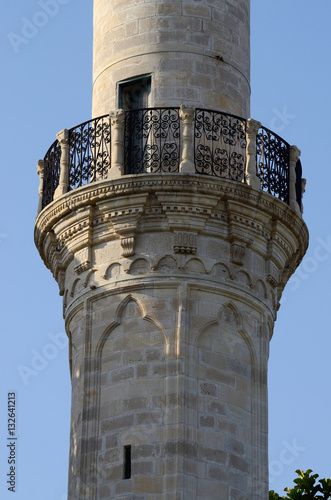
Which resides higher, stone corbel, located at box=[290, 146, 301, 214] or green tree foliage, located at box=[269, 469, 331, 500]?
stone corbel, located at box=[290, 146, 301, 214]

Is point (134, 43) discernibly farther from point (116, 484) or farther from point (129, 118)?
point (116, 484)

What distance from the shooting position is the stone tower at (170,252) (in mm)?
23969

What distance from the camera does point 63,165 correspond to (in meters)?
26.0

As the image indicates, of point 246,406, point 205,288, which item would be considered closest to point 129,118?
point 205,288

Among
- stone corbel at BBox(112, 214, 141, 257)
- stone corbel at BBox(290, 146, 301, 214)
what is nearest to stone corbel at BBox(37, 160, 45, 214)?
stone corbel at BBox(112, 214, 141, 257)

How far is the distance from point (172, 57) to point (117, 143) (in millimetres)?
1781

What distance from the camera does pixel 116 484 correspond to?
23.7 m

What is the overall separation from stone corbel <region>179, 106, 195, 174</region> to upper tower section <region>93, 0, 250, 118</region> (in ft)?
1.93

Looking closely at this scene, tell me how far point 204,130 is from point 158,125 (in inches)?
27.3

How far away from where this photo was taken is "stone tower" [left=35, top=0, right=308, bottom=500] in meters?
24.0

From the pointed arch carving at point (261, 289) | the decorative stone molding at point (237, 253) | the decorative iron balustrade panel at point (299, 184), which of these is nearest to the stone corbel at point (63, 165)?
the decorative stone molding at point (237, 253)

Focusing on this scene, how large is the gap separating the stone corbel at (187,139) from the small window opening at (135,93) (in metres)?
1.07

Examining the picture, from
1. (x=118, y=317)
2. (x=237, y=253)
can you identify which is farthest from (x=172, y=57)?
(x=118, y=317)

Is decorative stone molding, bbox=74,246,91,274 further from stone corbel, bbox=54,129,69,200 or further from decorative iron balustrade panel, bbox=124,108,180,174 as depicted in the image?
decorative iron balustrade panel, bbox=124,108,180,174
